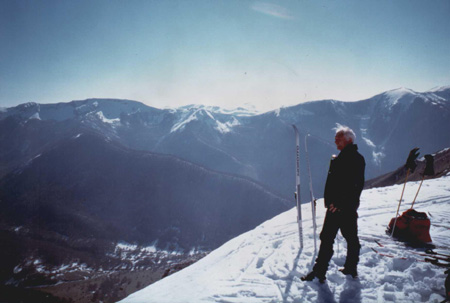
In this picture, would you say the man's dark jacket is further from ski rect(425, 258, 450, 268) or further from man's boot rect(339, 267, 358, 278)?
ski rect(425, 258, 450, 268)

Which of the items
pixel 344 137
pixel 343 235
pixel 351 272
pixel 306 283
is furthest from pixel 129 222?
pixel 344 137

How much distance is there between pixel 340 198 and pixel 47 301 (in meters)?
123

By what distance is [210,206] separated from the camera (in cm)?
18825

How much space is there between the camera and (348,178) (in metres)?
4.43

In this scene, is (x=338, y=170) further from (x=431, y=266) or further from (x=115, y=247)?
(x=115, y=247)

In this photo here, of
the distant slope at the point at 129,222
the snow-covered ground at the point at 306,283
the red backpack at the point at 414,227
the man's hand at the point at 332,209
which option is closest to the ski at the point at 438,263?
the snow-covered ground at the point at 306,283

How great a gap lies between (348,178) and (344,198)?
0.41m

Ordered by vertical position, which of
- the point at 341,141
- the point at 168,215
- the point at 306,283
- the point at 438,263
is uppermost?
the point at 341,141

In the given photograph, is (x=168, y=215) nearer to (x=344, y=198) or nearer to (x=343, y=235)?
(x=343, y=235)

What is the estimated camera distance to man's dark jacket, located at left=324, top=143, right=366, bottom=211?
4.40 meters

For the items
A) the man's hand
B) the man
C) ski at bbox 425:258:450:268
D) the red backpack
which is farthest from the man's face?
the red backpack

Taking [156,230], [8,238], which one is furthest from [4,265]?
[156,230]

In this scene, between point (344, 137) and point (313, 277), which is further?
point (313, 277)

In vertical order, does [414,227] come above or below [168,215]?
above
